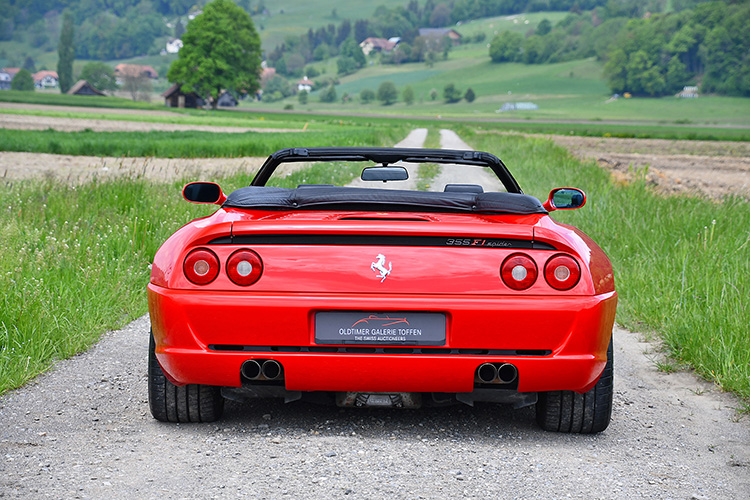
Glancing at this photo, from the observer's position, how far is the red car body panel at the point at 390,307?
10.4ft

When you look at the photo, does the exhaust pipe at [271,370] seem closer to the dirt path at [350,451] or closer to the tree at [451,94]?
the dirt path at [350,451]

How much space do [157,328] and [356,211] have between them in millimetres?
962

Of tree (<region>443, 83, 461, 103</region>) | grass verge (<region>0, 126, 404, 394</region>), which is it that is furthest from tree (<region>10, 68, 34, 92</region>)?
grass verge (<region>0, 126, 404, 394</region>)

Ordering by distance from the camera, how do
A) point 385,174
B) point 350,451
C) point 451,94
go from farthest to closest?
point 451,94
point 385,174
point 350,451

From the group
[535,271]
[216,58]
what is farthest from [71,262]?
[216,58]

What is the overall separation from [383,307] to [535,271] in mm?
619

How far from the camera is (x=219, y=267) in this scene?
324cm

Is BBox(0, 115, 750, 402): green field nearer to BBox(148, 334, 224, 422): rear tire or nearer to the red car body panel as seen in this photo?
BBox(148, 334, 224, 422): rear tire

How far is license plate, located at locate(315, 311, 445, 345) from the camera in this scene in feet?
10.5

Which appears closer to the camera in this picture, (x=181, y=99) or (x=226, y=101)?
(x=181, y=99)

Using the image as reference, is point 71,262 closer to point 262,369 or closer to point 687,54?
point 262,369

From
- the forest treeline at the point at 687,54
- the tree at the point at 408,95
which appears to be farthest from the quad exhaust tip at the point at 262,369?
the tree at the point at 408,95

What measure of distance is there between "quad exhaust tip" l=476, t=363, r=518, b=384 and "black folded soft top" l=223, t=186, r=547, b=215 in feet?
2.21

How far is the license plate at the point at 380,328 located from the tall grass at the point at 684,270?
7.13 ft
